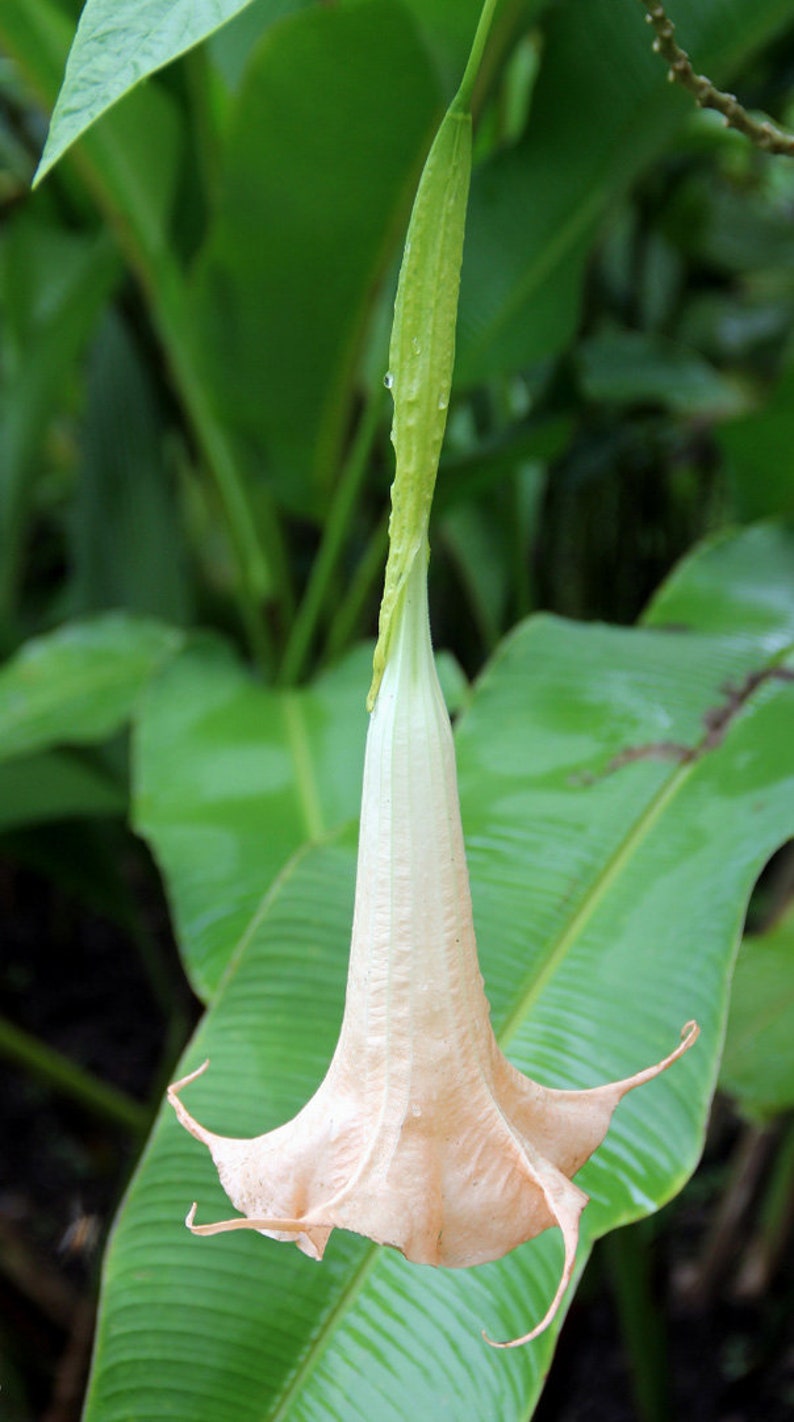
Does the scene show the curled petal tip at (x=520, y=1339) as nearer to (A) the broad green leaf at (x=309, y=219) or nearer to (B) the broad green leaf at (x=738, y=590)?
→ (B) the broad green leaf at (x=738, y=590)

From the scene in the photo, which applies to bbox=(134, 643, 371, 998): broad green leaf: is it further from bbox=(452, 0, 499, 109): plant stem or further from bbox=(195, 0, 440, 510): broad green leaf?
bbox=(452, 0, 499, 109): plant stem

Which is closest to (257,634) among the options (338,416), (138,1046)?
(338,416)

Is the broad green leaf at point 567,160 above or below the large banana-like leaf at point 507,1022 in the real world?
above

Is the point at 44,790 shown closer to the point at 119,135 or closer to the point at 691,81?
the point at 119,135

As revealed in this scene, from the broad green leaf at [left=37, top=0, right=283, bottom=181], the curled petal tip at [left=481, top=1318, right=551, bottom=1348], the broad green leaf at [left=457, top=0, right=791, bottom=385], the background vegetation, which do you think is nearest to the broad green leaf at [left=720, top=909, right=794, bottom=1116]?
the background vegetation

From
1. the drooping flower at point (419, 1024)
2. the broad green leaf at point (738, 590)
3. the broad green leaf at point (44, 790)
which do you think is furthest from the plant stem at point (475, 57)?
the broad green leaf at point (44, 790)
